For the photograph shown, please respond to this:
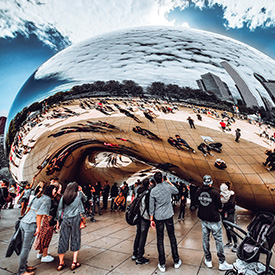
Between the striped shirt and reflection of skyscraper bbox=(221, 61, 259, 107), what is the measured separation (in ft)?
5.32

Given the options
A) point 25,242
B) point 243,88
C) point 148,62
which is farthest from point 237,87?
point 25,242

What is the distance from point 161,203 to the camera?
8.64 ft

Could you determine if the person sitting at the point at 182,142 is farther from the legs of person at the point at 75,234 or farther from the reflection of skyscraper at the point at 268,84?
the legs of person at the point at 75,234

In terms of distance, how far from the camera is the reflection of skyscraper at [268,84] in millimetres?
2598

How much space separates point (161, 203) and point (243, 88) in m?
1.96

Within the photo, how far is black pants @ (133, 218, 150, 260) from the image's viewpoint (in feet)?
8.72

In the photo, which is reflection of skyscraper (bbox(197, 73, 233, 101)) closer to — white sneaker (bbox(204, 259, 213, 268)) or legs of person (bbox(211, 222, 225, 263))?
legs of person (bbox(211, 222, 225, 263))

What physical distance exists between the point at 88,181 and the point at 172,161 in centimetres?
373

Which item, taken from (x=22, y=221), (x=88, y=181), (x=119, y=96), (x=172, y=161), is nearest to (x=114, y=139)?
(x=119, y=96)

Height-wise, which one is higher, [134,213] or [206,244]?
[134,213]

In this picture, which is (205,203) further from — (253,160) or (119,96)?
(119,96)

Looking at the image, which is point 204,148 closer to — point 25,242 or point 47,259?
point 25,242

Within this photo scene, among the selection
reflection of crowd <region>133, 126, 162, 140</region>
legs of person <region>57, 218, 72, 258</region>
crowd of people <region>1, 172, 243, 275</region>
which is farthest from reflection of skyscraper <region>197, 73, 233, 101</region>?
legs of person <region>57, 218, 72, 258</region>

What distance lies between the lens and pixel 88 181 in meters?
5.92
